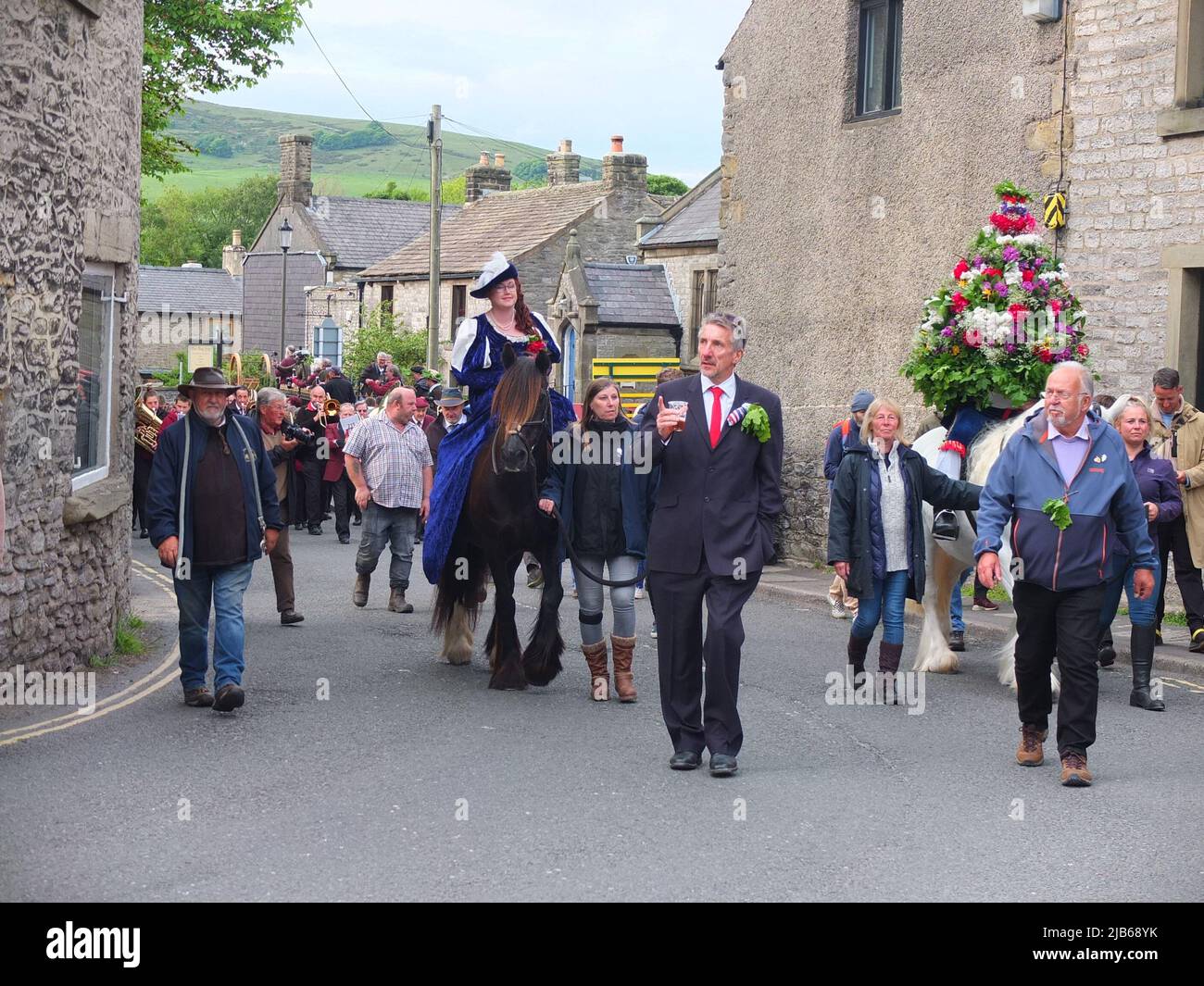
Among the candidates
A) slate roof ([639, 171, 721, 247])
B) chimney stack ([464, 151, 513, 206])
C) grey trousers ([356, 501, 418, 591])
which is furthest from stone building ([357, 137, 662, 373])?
grey trousers ([356, 501, 418, 591])

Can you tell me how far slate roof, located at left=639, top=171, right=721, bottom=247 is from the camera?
36.5 m

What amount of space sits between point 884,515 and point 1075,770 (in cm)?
264

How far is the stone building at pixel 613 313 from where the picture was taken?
34781 mm

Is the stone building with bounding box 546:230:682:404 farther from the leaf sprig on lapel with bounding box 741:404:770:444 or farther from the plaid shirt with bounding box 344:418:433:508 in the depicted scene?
the leaf sprig on lapel with bounding box 741:404:770:444

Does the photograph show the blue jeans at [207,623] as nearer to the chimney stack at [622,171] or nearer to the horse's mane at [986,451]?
the horse's mane at [986,451]

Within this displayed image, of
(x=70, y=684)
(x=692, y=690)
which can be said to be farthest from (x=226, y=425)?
(x=692, y=690)

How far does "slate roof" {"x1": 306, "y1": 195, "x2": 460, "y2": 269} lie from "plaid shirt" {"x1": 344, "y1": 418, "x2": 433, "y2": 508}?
48.7 m

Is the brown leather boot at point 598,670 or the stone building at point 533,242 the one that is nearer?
the brown leather boot at point 598,670

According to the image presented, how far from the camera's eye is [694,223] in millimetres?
37812

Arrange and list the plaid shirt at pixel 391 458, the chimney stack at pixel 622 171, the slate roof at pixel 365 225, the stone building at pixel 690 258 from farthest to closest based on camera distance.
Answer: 1. the slate roof at pixel 365 225
2. the chimney stack at pixel 622 171
3. the stone building at pixel 690 258
4. the plaid shirt at pixel 391 458

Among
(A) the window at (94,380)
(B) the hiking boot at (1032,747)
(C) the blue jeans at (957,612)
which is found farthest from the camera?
(C) the blue jeans at (957,612)

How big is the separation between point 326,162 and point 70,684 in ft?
638

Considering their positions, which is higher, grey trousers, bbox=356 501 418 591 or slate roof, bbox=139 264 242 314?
slate roof, bbox=139 264 242 314

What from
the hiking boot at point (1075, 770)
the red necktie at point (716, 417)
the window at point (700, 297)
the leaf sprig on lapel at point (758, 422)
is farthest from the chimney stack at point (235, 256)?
the hiking boot at point (1075, 770)
